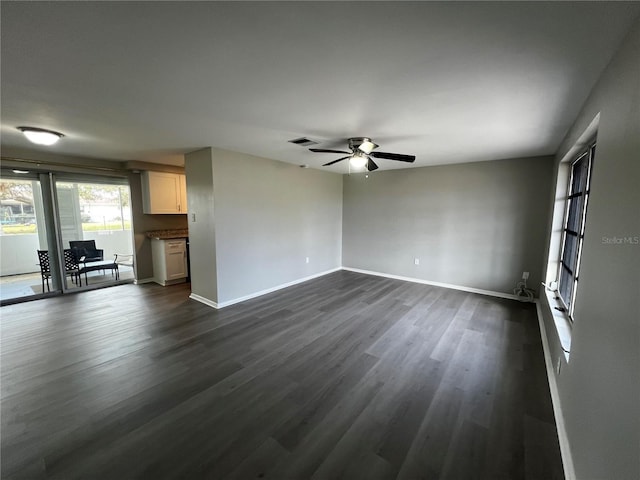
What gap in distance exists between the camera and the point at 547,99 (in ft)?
6.65

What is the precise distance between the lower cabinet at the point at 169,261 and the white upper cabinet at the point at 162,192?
689 millimetres

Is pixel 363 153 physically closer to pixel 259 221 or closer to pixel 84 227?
pixel 259 221

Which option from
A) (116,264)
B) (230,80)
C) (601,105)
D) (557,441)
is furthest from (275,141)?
(116,264)

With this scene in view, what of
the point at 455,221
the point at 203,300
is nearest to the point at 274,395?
the point at 203,300

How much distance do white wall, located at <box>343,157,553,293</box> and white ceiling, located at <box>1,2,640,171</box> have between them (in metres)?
1.69

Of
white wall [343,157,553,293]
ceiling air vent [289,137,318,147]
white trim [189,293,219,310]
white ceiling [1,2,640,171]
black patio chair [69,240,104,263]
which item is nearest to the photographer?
white ceiling [1,2,640,171]

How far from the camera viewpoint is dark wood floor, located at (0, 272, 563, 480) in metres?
1.59

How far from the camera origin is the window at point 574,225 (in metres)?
2.40

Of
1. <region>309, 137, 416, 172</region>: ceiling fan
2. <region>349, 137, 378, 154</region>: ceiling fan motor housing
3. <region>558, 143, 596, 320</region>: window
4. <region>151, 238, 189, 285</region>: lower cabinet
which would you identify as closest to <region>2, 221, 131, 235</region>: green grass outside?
<region>151, 238, 189, 285</region>: lower cabinet

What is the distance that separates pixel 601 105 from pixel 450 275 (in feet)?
12.7

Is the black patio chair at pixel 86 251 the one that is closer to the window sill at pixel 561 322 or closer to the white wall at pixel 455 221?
the white wall at pixel 455 221

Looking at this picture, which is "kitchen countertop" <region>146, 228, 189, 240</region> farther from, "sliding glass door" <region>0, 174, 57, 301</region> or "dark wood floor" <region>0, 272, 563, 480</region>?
"dark wood floor" <region>0, 272, 563, 480</region>

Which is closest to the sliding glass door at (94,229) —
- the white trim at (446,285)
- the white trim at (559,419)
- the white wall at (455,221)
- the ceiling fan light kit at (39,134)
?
the ceiling fan light kit at (39,134)

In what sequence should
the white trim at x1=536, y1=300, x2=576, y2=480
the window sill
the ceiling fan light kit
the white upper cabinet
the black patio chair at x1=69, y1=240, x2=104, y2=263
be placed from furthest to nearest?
1. the white upper cabinet
2. the black patio chair at x1=69, y1=240, x2=104, y2=263
3. the ceiling fan light kit
4. the window sill
5. the white trim at x1=536, y1=300, x2=576, y2=480
